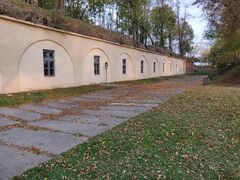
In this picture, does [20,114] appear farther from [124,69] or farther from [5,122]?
[124,69]

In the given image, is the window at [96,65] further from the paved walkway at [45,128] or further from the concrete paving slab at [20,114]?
the concrete paving slab at [20,114]

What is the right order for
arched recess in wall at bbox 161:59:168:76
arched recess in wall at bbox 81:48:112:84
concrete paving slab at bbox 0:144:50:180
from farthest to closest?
arched recess in wall at bbox 161:59:168:76, arched recess in wall at bbox 81:48:112:84, concrete paving slab at bbox 0:144:50:180

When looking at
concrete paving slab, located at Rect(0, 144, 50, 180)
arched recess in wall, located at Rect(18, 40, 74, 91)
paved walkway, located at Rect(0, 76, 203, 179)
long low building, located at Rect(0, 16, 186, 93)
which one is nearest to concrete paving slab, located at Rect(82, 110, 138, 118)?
paved walkway, located at Rect(0, 76, 203, 179)

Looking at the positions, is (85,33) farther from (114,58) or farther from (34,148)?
(34,148)

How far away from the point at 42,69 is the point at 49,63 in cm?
67

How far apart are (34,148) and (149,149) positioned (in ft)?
6.41

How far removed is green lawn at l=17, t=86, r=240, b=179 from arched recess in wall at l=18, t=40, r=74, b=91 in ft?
22.7

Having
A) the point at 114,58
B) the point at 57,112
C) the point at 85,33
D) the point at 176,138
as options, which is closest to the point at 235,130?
the point at 176,138

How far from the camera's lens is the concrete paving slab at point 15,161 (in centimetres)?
305

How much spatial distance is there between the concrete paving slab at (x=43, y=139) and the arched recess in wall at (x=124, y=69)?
14322 mm

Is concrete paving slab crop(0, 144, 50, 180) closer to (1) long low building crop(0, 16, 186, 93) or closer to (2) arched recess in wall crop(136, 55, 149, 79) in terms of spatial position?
(1) long low building crop(0, 16, 186, 93)

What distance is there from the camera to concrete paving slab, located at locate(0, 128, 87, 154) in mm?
3988

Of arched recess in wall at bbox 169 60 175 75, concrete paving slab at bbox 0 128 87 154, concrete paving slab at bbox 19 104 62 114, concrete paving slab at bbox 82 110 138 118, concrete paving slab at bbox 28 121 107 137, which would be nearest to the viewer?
concrete paving slab at bbox 0 128 87 154

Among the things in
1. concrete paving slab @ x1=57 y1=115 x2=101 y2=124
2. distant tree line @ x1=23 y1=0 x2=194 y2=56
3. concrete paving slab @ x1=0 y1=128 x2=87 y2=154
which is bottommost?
concrete paving slab @ x1=0 y1=128 x2=87 y2=154
